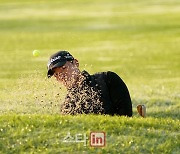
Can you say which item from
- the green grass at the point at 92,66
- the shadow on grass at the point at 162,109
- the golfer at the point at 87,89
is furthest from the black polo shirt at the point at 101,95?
the shadow on grass at the point at 162,109

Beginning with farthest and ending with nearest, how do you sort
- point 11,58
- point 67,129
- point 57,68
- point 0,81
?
point 11,58 → point 0,81 → point 57,68 → point 67,129

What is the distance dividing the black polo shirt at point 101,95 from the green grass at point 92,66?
28 centimetres

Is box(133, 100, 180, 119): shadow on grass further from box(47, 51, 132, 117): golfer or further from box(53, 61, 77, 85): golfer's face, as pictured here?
box(53, 61, 77, 85): golfer's face

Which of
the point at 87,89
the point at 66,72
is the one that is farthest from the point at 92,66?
the point at 66,72

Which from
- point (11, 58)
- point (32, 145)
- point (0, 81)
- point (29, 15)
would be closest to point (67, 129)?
point (32, 145)

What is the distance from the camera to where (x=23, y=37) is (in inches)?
958

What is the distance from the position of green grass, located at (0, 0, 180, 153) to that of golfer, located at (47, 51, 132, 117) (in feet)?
1.00

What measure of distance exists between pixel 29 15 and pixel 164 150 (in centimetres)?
2821

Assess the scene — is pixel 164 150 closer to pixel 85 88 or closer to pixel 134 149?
pixel 134 149

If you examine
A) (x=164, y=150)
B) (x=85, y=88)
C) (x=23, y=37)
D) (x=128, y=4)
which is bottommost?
(x=164, y=150)

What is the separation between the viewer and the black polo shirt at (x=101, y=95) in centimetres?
643

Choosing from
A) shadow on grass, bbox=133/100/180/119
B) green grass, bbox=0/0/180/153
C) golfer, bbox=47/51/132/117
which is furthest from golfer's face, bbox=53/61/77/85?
shadow on grass, bbox=133/100/180/119

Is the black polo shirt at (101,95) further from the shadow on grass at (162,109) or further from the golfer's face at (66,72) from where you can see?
the shadow on grass at (162,109)

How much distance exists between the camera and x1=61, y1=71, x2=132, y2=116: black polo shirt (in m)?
6.43
